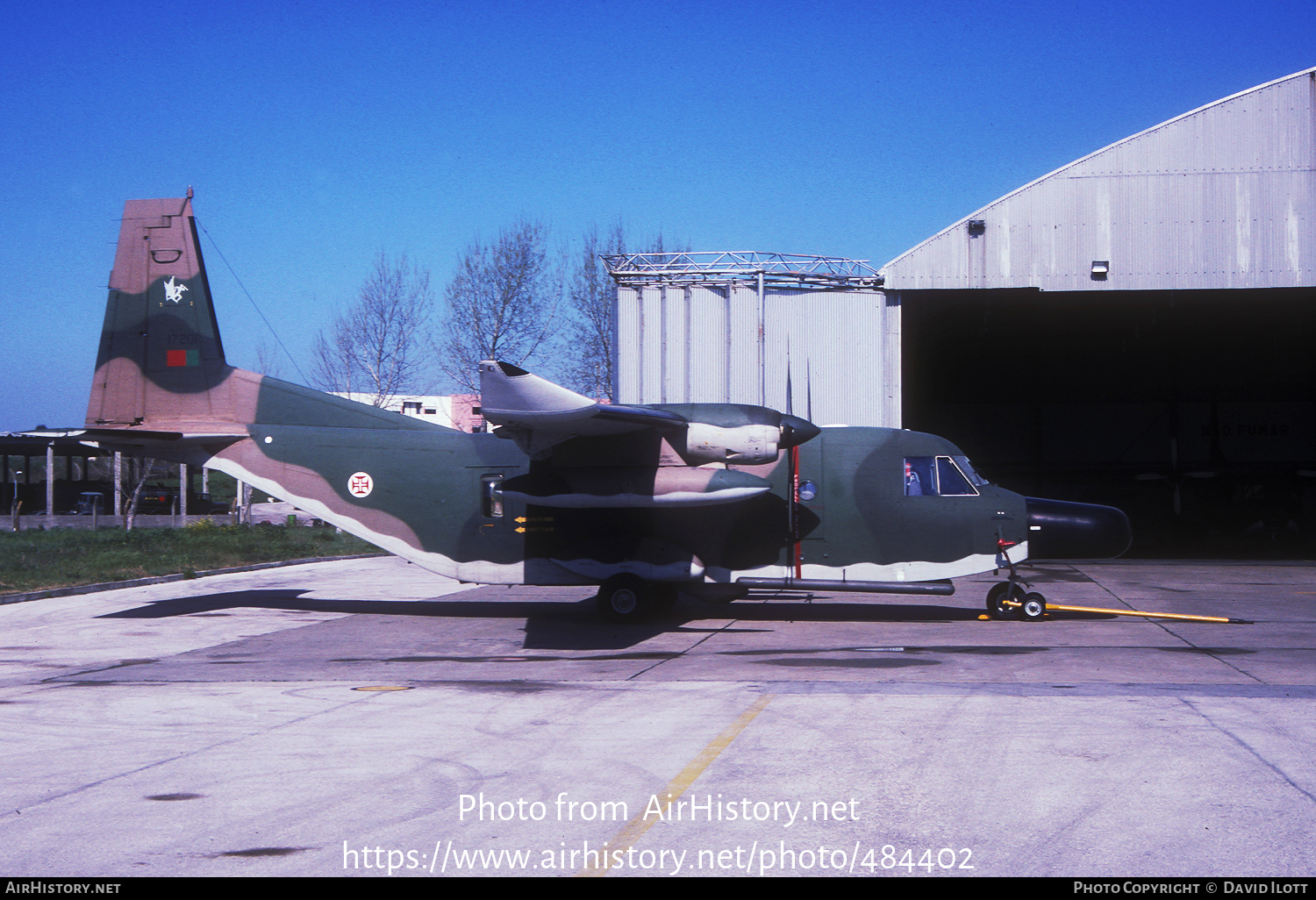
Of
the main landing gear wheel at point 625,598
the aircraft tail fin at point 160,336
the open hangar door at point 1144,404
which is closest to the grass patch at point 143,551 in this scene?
the aircraft tail fin at point 160,336

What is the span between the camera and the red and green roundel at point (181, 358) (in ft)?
49.5

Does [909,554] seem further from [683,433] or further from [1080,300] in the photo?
[1080,300]

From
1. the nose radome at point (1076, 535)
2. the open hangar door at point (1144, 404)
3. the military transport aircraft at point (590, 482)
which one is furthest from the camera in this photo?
the open hangar door at point (1144, 404)

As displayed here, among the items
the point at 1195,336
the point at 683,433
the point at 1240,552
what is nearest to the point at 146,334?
the point at 683,433

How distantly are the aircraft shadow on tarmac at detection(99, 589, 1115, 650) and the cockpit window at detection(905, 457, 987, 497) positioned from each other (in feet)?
6.75

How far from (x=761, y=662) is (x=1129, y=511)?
34603mm

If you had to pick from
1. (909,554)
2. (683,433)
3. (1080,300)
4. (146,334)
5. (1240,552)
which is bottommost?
(1240,552)

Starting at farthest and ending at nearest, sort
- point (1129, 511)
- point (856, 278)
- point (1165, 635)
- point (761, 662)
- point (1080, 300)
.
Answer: point (1129, 511) < point (1080, 300) < point (856, 278) < point (1165, 635) < point (761, 662)

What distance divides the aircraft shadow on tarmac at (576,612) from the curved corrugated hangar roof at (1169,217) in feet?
34.0

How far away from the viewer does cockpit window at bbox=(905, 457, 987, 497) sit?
1383 centimetres

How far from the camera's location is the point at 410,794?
555cm

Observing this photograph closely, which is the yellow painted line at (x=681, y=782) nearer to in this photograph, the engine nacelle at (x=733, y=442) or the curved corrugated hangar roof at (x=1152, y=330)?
the engine nacelle at (x=733, y=442)

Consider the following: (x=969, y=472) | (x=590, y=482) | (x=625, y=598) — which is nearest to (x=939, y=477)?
(x=969, y=472)

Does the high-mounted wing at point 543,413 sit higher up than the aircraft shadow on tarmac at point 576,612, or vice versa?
the high-mounted wing at point 543,413
